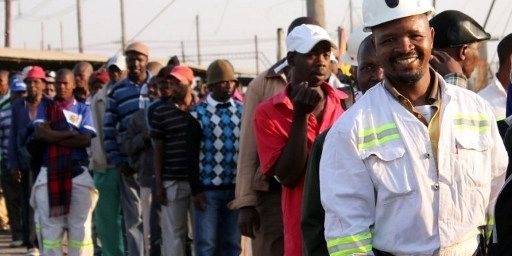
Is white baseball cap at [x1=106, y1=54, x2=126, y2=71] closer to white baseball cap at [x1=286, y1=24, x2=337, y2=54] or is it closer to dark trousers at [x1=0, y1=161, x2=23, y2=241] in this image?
dark trousers at [x1=0, y1=161, x2=23, y2=241]

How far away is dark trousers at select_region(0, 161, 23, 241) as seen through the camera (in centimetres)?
1399

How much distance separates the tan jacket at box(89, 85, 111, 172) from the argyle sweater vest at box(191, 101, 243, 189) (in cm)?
213

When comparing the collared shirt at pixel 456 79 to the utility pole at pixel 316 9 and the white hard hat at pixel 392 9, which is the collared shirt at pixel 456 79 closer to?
the white hard hat at pixel 392 9

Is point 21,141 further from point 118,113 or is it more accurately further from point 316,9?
point 316,9

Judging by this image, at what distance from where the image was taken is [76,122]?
9781 mm

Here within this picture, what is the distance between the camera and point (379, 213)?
3449mm

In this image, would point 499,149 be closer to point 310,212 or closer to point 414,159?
point 414,159

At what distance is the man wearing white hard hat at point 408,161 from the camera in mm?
3398

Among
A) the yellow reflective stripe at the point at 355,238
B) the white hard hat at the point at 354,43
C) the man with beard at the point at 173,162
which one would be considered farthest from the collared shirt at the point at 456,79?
the man with beard at the point at 173,162

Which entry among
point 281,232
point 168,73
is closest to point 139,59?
point 168,73

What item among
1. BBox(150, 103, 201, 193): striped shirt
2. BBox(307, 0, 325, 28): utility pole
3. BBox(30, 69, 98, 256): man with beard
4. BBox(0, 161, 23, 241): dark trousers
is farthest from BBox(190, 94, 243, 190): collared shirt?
BBox(0, 161, 23, 241): dark trousers

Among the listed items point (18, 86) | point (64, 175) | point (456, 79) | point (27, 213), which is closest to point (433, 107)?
point (456, 79)

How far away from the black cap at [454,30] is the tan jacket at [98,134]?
6027 mm

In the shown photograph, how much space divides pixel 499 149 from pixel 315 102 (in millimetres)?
1629
